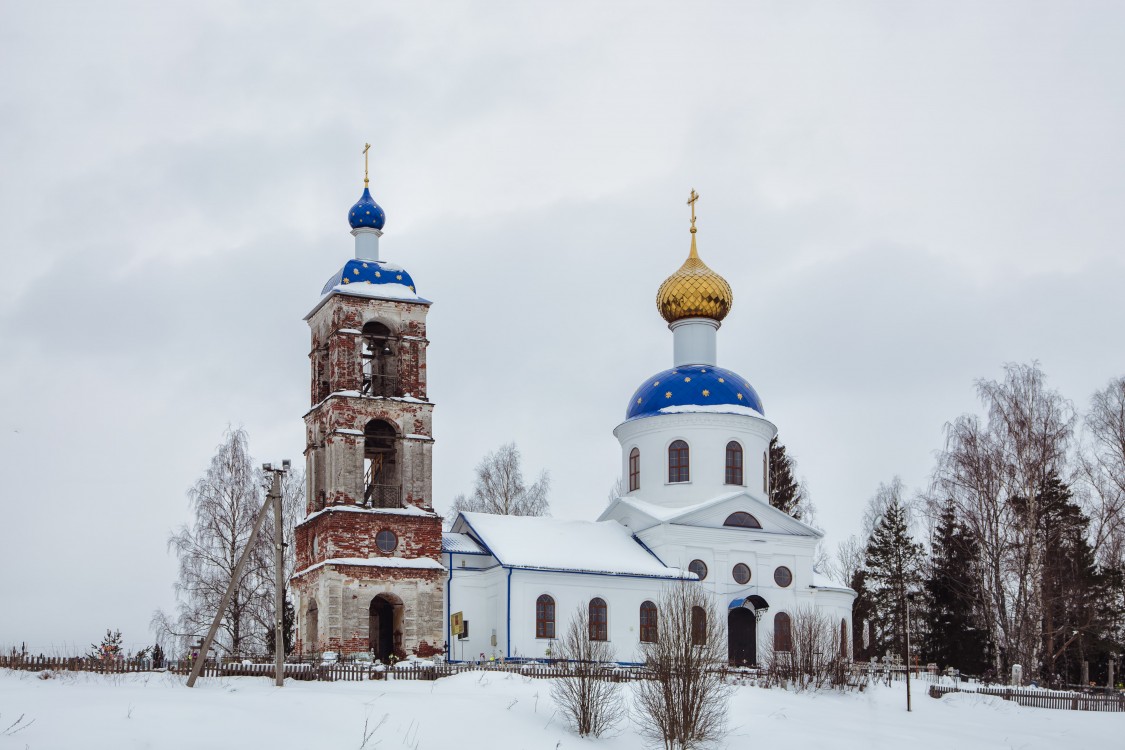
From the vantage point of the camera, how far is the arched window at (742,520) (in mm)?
40312

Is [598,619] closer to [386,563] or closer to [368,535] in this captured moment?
[386,563]

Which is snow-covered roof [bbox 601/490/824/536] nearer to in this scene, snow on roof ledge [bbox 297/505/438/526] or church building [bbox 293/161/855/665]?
church building [bbox 293/161/855/665]

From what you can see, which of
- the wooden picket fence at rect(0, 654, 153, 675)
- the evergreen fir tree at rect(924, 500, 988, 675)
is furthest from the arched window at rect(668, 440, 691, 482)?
the wooden picket fence at rect(0, 654, 153, 675)

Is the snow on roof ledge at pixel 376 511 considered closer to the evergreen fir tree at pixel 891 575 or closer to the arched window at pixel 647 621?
the arched window at pixel 647 621

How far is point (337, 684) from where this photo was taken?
27.2 m

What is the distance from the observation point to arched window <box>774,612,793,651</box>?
39188mm

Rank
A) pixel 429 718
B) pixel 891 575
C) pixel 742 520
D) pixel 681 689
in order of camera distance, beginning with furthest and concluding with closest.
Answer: pixel 891 575
pixel 742 520
pixel 681 689
pixel 429 718

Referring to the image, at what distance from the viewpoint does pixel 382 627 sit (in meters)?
36.3

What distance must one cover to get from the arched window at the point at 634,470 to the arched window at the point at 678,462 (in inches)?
50.2

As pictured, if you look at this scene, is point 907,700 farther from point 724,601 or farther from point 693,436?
point 693,436

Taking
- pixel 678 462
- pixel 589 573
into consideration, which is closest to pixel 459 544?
pixel 589 573

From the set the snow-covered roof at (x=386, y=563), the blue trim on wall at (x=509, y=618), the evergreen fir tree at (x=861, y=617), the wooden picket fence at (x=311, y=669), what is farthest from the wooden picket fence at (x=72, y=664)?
the evergreen fir tree at (x=861, y=617)

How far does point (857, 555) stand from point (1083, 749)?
109ft

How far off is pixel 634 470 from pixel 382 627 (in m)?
10.5
